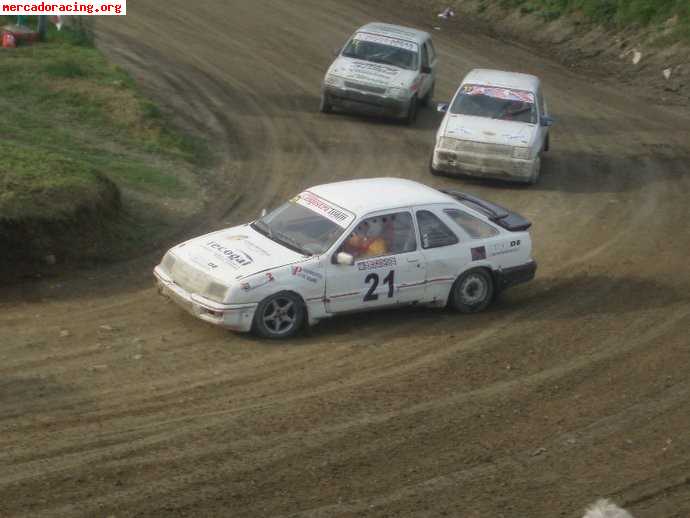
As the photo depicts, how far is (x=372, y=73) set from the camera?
24.4 meters

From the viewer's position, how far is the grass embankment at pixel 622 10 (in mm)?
33938

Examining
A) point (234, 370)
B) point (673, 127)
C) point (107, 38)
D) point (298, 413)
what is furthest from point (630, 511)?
point (107, 38)

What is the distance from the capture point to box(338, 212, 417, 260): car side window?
13438mm

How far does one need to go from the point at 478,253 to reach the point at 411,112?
10.8 m

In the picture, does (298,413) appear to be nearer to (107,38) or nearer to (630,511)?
(630,511)

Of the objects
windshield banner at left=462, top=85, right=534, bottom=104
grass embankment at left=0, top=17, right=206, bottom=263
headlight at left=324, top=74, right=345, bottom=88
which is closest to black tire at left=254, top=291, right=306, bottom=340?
grass embankment at left=0, top=17, right=206, bottom=263

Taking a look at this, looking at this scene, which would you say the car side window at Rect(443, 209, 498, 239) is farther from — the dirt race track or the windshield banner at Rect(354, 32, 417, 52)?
the windshield banner at Rect(354, 32, 417, 52)

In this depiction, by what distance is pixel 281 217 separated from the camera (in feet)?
46.1

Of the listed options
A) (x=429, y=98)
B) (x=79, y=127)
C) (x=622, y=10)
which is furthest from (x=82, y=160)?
(x=622, y=10)

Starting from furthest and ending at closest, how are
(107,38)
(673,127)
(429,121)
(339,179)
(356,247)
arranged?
(107,38), (673,127), (429,121), (339,179), (356,247)

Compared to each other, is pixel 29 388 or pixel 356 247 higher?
pixel 356 247

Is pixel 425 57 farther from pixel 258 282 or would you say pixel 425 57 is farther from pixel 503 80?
pixel 258 282

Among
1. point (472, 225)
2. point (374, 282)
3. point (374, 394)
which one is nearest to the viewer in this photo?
point (374, 394)

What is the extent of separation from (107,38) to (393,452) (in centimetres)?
2132
